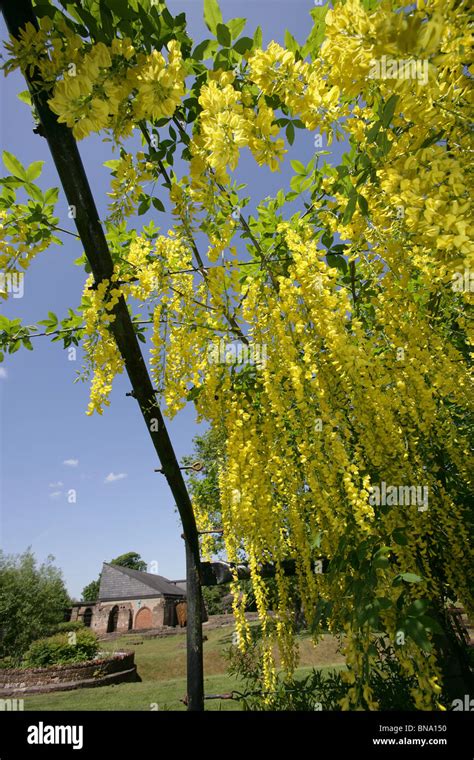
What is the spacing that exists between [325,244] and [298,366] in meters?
1.34

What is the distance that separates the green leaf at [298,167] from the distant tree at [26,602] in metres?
25.6

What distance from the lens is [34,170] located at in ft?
7.88

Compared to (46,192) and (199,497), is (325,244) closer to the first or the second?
(46,192)

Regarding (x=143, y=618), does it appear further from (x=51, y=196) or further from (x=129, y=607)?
(x=51, y=196)

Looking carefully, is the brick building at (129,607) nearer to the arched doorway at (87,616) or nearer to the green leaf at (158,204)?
the arched doorway at (87,616)

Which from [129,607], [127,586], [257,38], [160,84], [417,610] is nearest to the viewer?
[417,610]

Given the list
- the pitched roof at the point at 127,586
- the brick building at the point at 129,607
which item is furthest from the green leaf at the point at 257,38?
the pitched roof at the point at 127,586

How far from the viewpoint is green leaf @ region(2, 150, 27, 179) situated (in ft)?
Result: 7.50

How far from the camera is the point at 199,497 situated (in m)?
12.0

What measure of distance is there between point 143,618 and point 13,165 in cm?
4195

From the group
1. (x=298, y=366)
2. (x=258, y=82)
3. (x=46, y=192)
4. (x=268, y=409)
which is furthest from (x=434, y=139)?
(x=46, y=192)

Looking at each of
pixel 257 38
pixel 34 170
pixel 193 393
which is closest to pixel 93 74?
pixel 257 38

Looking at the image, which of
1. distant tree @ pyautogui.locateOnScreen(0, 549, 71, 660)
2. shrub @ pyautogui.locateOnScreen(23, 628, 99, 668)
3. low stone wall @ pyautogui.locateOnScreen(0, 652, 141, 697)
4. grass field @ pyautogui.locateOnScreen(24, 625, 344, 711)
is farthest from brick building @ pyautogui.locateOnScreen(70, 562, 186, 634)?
low stone wall @ pyautogui.locateOnScreen(0, 652, 141, 697)

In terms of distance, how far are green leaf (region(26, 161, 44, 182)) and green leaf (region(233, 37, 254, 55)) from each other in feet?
4.28
